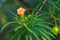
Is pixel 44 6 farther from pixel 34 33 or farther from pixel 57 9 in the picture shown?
pixel 34 33

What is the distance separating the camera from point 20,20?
33.2 inches

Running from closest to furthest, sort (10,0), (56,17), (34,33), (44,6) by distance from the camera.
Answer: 1. (34,33)
2. (56,17)
3. (44,6)
4. (10,0)

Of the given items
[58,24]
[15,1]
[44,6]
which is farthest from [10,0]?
[58,24]

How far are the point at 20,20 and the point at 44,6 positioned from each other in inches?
9.0

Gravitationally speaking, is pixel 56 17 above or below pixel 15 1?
below

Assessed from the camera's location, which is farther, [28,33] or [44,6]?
[44,6]

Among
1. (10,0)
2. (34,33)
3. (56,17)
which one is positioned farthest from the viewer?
Result: (10,0)

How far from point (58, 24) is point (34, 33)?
15cm

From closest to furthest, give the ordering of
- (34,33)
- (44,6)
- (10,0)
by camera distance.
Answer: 1. (34,33)
2. (44,6)
3. (10,0)

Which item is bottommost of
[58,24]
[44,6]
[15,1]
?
[58,24]

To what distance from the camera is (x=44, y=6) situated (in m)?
1.04

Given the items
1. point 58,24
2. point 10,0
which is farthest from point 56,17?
point 10,0

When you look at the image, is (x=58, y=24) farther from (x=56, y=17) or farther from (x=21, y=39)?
(x=21, y=39)

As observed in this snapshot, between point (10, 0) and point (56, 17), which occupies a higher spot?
point (10, 0)
